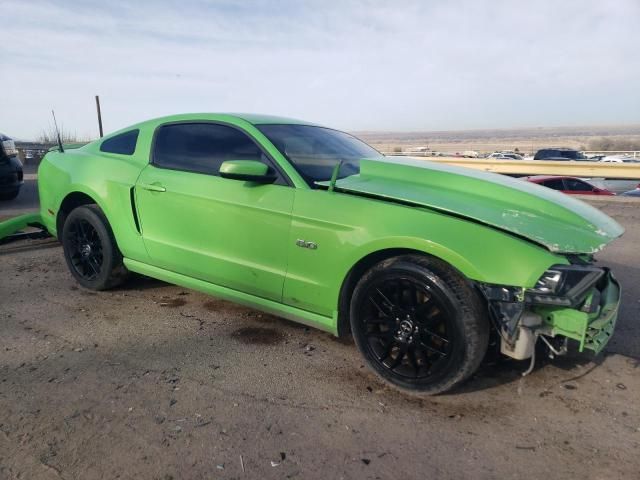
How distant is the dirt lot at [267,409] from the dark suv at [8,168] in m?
6.43

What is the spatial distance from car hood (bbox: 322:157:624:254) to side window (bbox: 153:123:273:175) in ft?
2.48

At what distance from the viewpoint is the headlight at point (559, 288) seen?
2.42 meters

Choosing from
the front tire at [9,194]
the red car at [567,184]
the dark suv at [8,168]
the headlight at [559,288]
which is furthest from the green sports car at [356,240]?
the red car at [567,184]

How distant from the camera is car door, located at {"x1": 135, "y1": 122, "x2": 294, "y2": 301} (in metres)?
3.17

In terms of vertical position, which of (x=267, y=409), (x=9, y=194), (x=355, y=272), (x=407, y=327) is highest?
(x=355, y=272)

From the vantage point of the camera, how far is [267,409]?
2576 millimetres

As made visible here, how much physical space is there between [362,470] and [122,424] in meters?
1.19

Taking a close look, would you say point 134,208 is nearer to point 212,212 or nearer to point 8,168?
point 212,212

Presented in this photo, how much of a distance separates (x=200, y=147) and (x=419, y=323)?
209 cm

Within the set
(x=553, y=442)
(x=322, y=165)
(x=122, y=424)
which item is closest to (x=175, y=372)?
(x=122, y=424)

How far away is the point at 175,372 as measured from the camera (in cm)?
294

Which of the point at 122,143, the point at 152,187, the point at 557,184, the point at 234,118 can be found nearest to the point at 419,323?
the point at 234,118

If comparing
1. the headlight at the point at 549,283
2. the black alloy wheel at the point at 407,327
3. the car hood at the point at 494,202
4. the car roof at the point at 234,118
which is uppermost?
the car roof at the point at 234,118

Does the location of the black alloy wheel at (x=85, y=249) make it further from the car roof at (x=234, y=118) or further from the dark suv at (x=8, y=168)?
the dark suv at (x=8, y=168)
